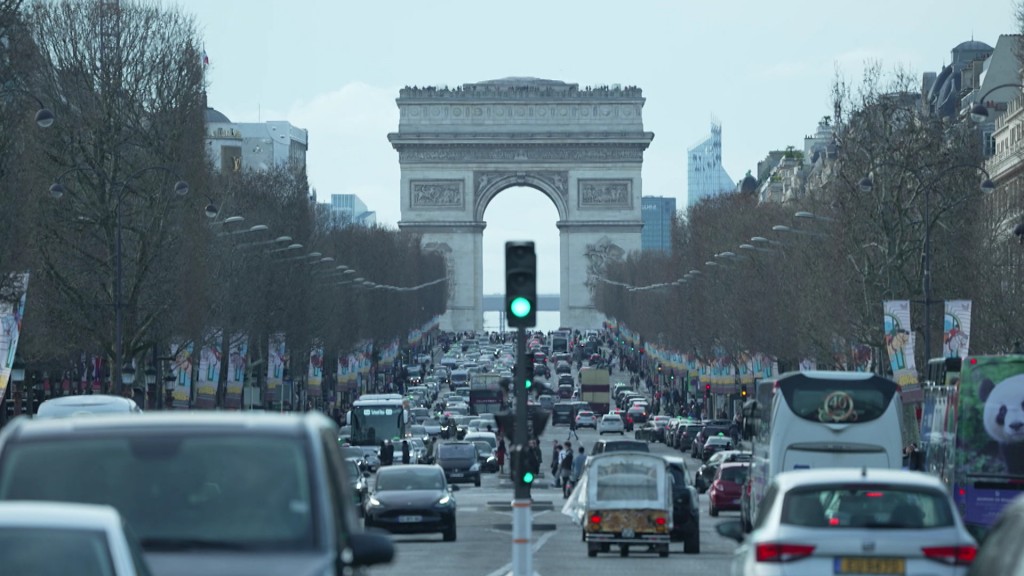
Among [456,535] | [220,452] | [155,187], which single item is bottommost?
[456,535]

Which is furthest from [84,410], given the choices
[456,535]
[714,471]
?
[714,471]

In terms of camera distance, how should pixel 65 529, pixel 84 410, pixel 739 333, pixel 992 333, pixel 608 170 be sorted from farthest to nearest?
pixel 608 170
pixel 739 333
pixel 992 333
pixel 84 410
pixel 65 529

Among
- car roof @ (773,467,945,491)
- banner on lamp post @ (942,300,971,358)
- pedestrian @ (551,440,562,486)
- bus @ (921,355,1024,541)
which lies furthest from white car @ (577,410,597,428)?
car roof @ (773,467,945,491)

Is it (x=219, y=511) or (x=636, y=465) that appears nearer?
(x=219, y=511)

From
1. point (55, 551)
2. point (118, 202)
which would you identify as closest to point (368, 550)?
point (55, 551)

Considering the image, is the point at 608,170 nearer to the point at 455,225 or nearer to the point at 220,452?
the point at 455,225

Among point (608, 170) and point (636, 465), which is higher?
point (608, 170)

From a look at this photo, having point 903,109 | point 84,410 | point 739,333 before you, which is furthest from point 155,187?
point 739,333

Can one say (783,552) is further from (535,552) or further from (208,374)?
(208,374)

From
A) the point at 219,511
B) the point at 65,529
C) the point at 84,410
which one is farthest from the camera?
the point at 84,410

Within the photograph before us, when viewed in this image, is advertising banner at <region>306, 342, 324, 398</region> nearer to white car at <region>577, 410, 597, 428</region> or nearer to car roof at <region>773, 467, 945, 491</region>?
white car at <region>577, 410, 597, 428</region>

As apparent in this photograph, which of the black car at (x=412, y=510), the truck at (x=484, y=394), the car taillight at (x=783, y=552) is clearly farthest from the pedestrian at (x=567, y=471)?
the truck at (x=484, y=394)

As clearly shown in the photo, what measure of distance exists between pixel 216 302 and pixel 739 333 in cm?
2736

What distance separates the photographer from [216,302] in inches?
2805
